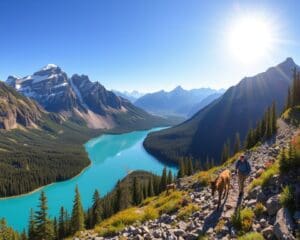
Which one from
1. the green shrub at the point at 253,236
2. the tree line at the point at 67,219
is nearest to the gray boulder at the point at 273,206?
the green shrub at the point at 253,236

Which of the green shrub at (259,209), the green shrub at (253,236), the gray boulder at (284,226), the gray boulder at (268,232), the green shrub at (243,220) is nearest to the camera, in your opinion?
the gray boulder at (284,226)

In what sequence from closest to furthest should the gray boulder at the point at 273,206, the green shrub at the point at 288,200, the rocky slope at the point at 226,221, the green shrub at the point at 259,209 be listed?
the rocky slope at the point at 226,221
the green shrub at the point at 288,200
the gray boulder at the point at 273,206
the green shrub at the point at 259,209

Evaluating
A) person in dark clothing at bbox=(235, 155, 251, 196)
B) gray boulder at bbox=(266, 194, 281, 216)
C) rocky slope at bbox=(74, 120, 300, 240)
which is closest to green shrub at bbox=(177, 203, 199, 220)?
rocky slope at bbox=(74, 120, 300, 240)

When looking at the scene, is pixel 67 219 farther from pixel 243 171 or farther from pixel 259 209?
pixel 259 209

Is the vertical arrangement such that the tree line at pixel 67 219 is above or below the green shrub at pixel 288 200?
below

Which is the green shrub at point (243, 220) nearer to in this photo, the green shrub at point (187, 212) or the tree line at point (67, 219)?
the green shrub at point (187, 212)

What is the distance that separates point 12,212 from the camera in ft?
465

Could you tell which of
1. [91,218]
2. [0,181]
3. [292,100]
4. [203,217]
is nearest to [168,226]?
[203,217]

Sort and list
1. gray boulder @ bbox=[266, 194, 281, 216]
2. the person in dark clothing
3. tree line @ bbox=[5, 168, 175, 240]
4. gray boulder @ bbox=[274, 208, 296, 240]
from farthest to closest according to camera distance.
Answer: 1. tree line @ bbox=[5, 168, 175, 240]
2. the person in dark clothing
3. gray boulder @ bbox=[266, 194, 281, 216]
4. gray boulder @ bbox=[274, 208, 296, 240]

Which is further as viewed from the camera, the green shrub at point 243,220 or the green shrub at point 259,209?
the green shrub at point 259,209

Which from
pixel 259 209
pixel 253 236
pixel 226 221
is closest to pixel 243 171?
pixel 259 209

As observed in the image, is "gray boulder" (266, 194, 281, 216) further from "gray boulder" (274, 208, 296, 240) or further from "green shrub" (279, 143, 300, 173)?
"green shrub" (279, 143, 300, 173)

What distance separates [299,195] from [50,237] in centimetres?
5593

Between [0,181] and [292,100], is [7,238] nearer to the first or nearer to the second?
[292,100]
